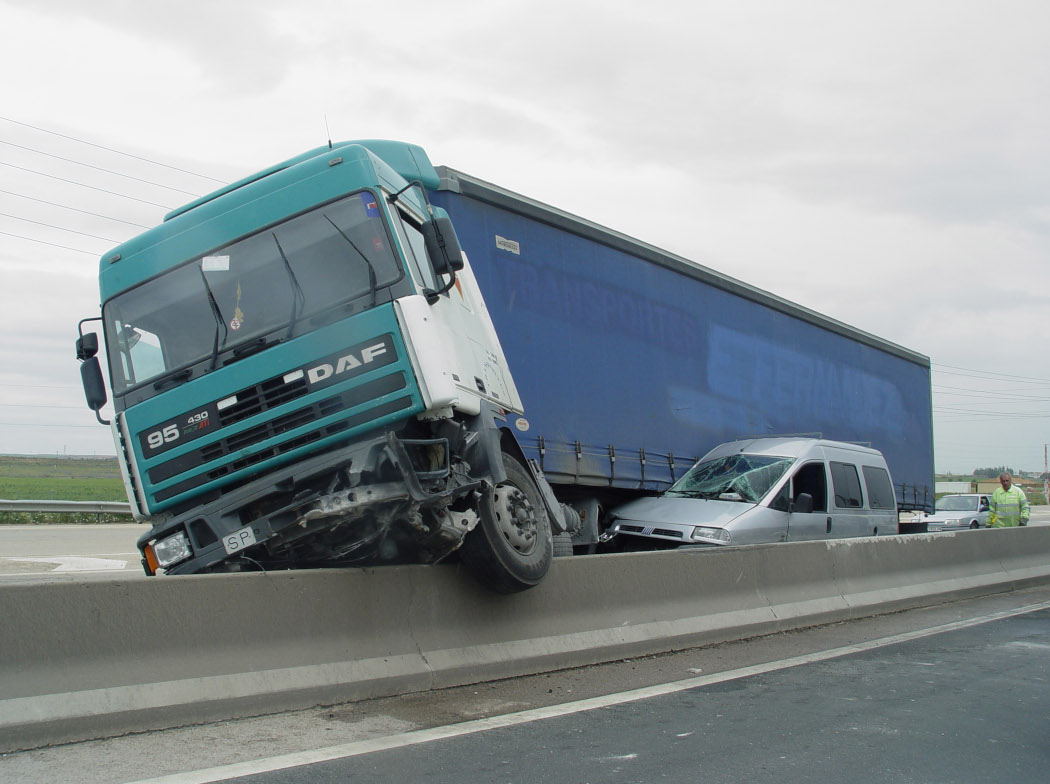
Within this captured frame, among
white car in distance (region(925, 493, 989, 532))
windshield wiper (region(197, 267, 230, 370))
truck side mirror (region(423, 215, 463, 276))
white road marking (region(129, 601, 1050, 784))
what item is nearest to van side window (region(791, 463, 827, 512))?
white road marking (region(129, 601, 1050, 784))

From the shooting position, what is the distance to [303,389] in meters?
5.98

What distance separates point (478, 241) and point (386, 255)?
147 inches

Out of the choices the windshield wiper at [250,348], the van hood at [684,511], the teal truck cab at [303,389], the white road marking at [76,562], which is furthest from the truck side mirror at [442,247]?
the white road marking at [76,562]

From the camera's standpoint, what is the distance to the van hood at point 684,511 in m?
10.6

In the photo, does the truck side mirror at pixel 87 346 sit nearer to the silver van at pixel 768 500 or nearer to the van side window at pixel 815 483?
the silver van at pixel 768 500

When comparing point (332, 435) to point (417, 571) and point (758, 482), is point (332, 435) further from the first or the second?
point (758, 482)

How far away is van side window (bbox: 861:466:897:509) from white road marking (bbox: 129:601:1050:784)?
16.2 feet

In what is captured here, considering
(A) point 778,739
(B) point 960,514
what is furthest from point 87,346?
(B) point 960,514

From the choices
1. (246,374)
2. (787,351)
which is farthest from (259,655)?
(787,351)

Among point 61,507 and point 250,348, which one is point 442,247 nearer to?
point 250,348

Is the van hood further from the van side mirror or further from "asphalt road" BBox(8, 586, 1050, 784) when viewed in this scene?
"asphalt road" BBox(8, 586, 1050, 784)

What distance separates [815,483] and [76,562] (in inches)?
390

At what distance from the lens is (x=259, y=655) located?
5.27m

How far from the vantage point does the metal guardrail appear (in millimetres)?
24031
